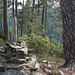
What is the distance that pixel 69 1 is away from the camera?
14.1 ft

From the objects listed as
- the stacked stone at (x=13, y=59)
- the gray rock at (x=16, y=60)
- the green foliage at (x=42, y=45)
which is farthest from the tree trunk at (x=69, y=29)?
the green foliage at (x=42, y=45)

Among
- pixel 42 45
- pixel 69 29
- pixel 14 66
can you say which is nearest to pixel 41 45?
pixel 42 45

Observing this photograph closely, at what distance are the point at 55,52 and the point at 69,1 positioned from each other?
4.95 meters

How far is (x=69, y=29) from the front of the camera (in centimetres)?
430

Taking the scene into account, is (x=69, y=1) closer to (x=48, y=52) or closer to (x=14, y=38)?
(x=14, y=38)

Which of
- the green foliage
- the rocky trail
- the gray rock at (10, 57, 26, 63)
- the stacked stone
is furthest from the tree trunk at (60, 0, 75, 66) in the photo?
the green foliage

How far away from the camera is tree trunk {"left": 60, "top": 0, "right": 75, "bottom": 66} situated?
426 centimetres

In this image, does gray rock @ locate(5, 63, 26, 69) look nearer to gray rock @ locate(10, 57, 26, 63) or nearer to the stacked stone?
the stacked stone

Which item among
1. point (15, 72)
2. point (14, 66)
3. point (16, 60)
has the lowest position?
point (15, 72)

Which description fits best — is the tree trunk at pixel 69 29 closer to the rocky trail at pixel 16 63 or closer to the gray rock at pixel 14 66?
the rocky trail at pixel 16 63

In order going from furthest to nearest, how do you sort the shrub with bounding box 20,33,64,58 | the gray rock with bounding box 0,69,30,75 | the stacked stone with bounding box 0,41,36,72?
the shrub with bounding box 20,33,64,58 → the stacked stone with bounding box 0,41,36,72 → the gray rock with bounding box 0,69,30,75

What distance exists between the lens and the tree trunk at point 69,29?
4.26 metres

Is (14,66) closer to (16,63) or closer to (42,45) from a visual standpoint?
(16,63)

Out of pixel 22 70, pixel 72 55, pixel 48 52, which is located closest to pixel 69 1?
pixel 72 55
